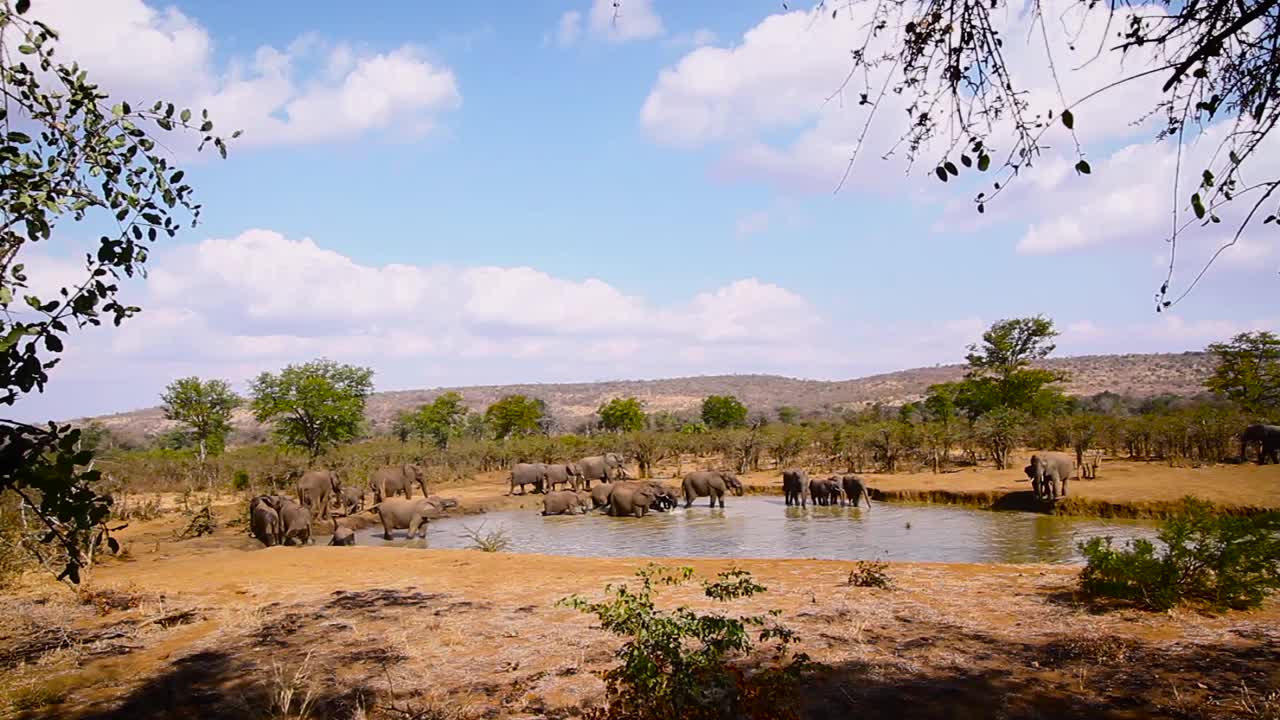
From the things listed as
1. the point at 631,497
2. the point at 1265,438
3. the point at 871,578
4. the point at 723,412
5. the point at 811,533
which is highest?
the point at 723,412

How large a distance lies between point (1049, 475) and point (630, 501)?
12330 mm

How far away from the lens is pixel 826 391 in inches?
4422

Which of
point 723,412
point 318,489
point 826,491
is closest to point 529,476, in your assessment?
point 318,489

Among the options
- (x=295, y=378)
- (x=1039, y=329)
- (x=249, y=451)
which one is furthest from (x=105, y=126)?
(x=1039, y=329)

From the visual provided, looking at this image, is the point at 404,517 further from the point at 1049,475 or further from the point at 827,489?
the point at 1049,475

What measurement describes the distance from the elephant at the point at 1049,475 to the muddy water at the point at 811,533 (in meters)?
1.18

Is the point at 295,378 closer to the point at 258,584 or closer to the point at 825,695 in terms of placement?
the point at 258,584

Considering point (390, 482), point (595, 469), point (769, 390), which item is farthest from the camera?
point (769, 390)

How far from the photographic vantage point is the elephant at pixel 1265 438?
82.7ft

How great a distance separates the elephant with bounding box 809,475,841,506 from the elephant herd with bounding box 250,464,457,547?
1251 cm

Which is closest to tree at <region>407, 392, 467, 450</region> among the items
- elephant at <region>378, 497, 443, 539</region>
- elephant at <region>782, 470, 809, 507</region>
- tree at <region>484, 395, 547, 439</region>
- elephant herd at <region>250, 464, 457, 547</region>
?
tree at <region>484, 395, 547, 439</region>

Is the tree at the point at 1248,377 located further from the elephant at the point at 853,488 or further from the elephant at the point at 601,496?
the elephant at the point at 601,496

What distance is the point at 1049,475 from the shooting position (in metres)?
20.7

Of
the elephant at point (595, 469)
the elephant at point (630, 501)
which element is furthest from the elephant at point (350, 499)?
the elephant at point (595, 469)
